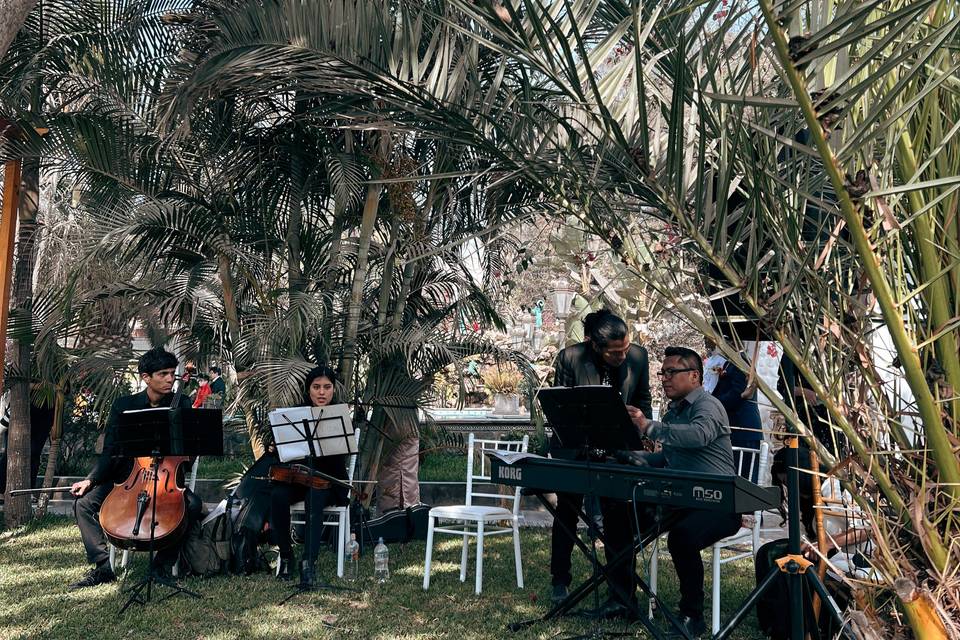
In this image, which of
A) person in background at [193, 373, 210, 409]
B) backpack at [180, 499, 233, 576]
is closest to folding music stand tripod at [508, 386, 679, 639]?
backpack at [180, 499, 233, 576]

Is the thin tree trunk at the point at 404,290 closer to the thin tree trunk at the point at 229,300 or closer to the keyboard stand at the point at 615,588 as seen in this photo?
the thin tree trunk at the point at 229,300

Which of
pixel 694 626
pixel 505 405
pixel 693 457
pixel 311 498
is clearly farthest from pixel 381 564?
pixel 505 405

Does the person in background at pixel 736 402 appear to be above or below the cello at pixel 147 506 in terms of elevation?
above

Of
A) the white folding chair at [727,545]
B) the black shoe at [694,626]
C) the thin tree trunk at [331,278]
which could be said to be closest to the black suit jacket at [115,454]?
the thin tree trunk at [331,278]

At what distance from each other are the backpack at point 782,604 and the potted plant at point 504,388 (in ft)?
32.6

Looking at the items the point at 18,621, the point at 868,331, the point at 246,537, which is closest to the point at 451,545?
the point at 246,537

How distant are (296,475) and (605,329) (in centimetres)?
236

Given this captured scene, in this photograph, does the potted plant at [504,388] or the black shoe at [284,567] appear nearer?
the black shoe at [284,567]

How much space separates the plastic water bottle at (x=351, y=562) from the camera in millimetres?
6633

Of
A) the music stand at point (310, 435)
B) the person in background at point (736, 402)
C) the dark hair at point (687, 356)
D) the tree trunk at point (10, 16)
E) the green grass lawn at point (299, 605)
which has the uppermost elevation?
the tree trunk at point (10, 16)

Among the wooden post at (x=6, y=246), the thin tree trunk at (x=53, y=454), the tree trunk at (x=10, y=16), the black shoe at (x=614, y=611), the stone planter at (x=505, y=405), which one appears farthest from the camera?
the stone planter at (x=505, y=405)

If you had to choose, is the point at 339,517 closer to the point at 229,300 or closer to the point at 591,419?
the point at 229,300

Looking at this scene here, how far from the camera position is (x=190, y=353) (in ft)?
26.4

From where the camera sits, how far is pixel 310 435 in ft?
20.3
